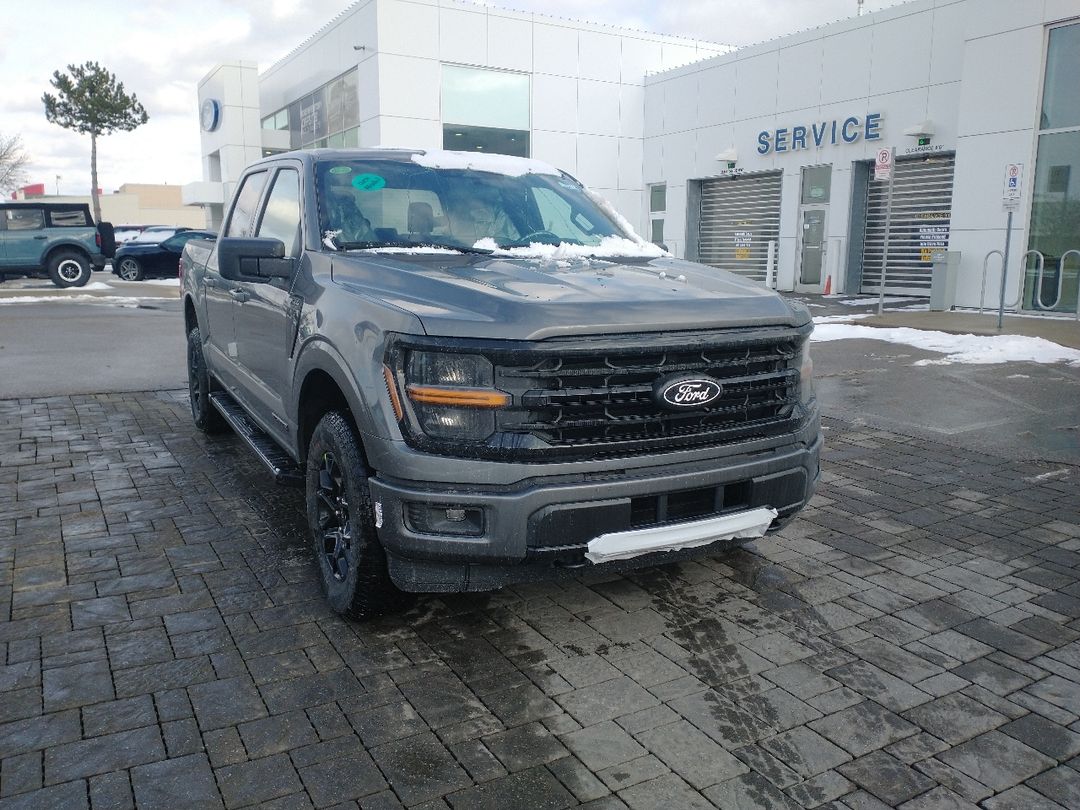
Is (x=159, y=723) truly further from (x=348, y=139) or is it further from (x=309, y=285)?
(x=348, y=139)

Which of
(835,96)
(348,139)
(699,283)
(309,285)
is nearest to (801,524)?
(699,283)

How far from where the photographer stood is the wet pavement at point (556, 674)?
2650 mm

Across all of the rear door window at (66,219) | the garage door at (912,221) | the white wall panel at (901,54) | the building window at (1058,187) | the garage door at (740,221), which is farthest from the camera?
the garage door at (740,221)

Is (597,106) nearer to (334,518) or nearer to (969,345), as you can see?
(969,345)

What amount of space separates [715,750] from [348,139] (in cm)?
3036

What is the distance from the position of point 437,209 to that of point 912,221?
1808 centimetres

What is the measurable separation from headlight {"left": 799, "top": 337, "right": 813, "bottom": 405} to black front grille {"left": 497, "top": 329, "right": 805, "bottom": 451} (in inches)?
6.4

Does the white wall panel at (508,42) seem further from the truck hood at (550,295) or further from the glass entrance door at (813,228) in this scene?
the truck hood at (550,295)

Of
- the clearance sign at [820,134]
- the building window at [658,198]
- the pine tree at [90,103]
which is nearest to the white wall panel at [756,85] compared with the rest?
the clearance sign at [820,134]

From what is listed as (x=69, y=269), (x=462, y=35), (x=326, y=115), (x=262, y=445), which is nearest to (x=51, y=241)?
(x=69, y=269)

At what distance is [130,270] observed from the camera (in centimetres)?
2595

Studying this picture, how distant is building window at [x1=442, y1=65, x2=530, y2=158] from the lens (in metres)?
28.8

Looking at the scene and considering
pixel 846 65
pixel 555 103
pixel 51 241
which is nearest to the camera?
pixel 846 65

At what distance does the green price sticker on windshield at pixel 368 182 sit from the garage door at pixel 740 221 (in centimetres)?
2056
